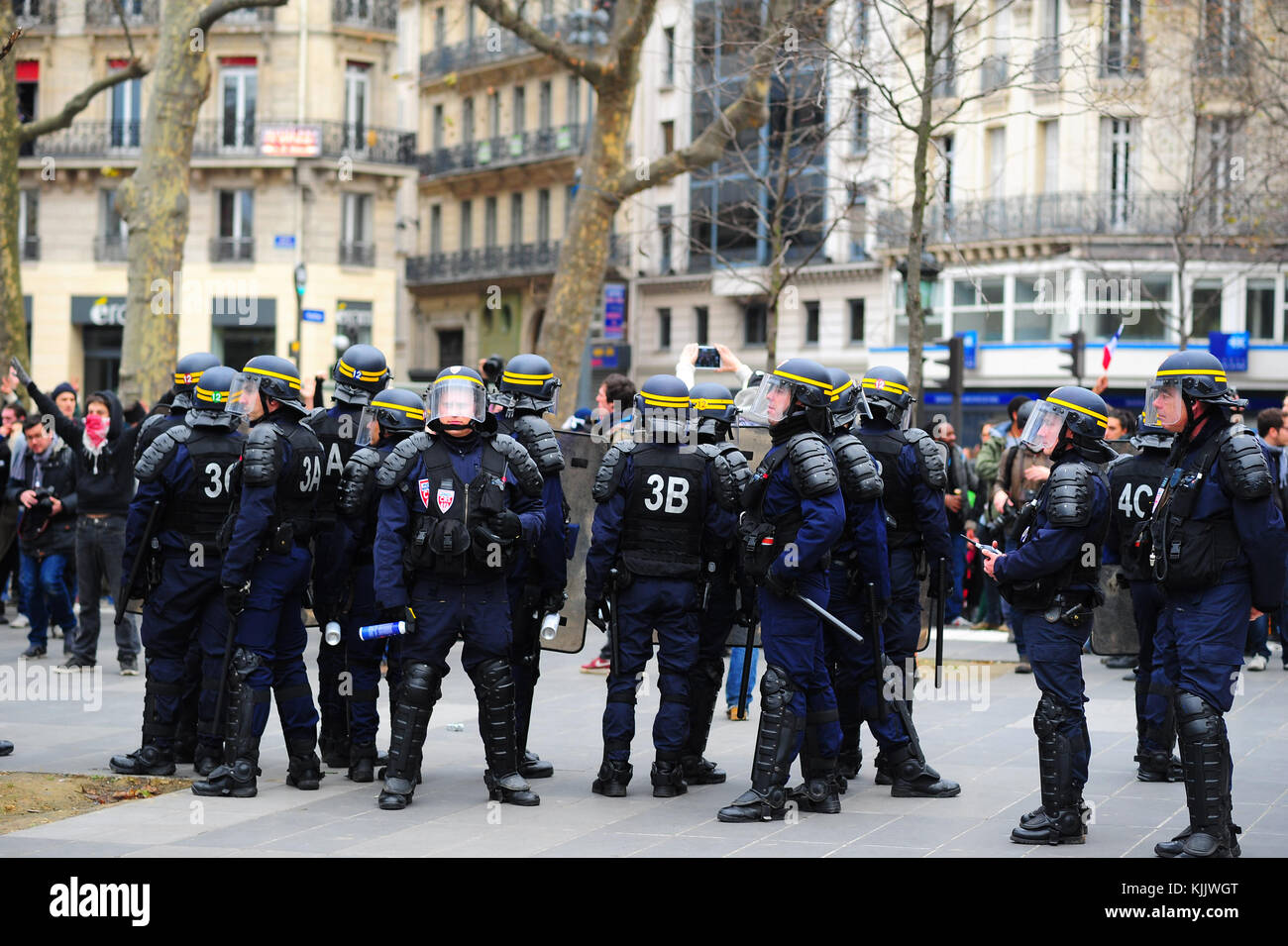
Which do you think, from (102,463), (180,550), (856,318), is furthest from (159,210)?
(856,318)

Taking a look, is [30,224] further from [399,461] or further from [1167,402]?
[1167,402]

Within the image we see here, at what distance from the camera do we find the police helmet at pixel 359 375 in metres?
9.63

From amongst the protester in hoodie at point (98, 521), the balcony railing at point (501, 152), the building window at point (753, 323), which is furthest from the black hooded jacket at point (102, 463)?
the balcony railing at point (501, 152)

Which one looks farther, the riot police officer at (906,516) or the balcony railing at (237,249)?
the balcony railing at (237,249)

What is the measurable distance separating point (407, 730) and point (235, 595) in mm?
1106

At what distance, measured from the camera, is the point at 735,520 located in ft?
29.0

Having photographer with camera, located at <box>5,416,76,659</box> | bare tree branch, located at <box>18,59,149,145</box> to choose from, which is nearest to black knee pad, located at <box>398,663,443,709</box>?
photographer with camera, located at <box>5,416,76,659</box>

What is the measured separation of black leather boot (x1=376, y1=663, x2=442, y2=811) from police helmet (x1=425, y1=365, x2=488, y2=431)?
3.88ft

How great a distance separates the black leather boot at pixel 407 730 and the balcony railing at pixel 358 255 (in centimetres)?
3858

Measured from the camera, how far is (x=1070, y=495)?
7684 mm

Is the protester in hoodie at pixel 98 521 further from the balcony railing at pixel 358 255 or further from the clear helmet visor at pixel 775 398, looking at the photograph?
the balcony railing at pixel 358 255
